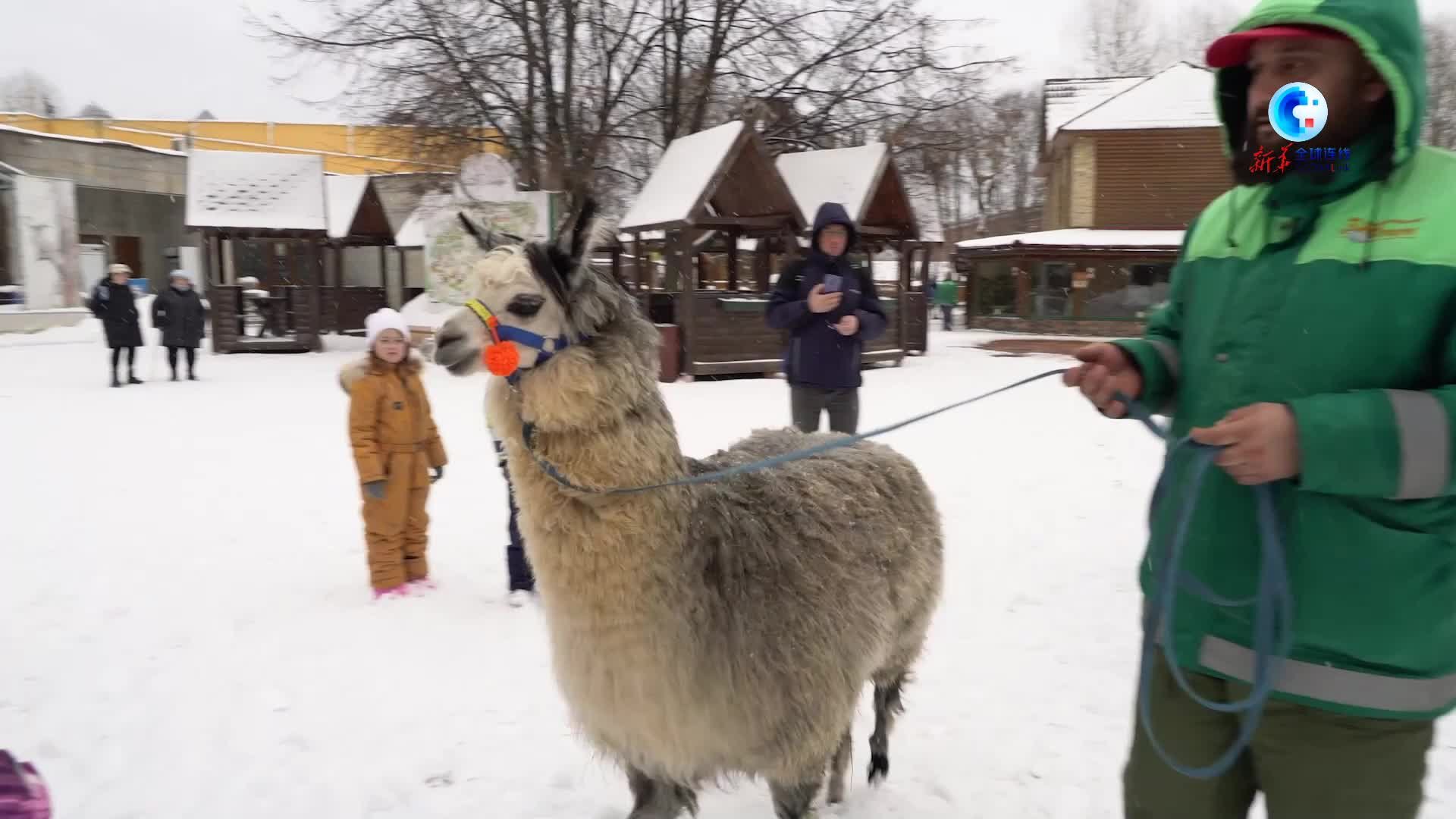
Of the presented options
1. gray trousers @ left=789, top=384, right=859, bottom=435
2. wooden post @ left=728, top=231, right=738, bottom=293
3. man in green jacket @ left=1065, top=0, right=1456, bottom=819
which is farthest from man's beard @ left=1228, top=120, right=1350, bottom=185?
wooden post @ left=728, top=231, right=738, bottom=293

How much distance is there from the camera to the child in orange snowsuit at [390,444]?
4480 mm

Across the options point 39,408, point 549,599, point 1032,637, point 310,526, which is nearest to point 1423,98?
point 549,599

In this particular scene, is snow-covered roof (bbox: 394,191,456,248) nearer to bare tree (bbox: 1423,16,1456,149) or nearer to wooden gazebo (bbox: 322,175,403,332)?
wooden gazebo (bbox: 322,175,403,332)

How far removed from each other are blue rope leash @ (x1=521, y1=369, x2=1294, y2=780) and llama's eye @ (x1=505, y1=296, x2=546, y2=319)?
119cm

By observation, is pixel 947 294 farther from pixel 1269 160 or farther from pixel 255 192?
pixel 1269 160

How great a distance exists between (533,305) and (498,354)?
5.3 inches

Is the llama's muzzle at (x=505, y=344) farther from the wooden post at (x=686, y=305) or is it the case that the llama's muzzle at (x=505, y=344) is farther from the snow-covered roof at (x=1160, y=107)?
the snow-covered roof at (x=1160, y=107)

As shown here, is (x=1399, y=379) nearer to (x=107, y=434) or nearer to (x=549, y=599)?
(x=549, y=599)

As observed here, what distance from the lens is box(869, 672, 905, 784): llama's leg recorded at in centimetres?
297

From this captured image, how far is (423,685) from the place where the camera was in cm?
368

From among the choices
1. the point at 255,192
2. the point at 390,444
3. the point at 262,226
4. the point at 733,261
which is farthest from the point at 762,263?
the point at 390,444

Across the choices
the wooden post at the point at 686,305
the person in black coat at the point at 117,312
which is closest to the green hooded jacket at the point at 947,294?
the wooden post at the point at 686,305

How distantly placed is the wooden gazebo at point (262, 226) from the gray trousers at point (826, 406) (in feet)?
51.8

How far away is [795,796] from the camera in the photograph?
2275 millimetres
